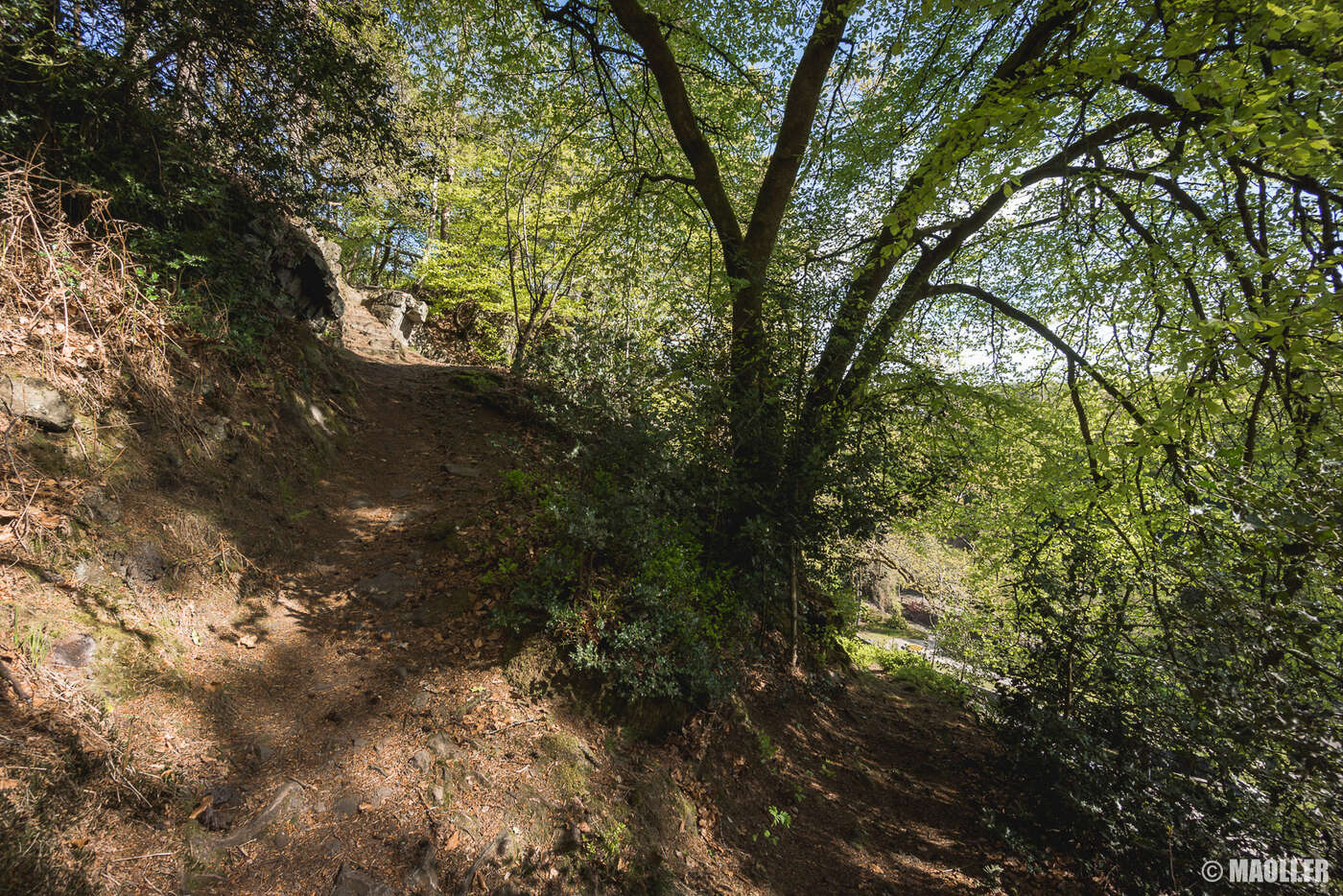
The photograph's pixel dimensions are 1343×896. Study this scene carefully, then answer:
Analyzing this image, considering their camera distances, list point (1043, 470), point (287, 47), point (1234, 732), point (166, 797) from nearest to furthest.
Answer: point (166, 797)
point (1234, 732)
point (287, 47)
point (1043, 470)

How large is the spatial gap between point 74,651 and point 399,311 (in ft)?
45.9

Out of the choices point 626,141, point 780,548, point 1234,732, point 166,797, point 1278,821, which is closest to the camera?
point 166,797

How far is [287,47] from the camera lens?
497 cm

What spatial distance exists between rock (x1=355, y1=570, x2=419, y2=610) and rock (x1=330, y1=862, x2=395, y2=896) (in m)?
2.24

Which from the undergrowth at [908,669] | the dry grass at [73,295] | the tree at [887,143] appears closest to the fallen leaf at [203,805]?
the dry grass at [73,295]

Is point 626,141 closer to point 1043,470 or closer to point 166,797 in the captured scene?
point 1043,470

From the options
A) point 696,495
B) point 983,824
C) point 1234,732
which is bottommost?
point 983,824

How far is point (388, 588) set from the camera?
470 cm

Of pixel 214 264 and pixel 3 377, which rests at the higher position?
pixel 214 264

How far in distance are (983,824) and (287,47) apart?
10.9m

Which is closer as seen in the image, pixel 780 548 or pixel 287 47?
pixel 287 47

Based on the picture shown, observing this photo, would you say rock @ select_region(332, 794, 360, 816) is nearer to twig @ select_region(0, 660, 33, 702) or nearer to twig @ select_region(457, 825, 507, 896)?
twig @ select_region(457, 825, 507, 896)

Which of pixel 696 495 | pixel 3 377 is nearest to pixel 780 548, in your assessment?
pixel 696 495

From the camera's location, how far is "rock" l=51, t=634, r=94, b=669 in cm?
259
